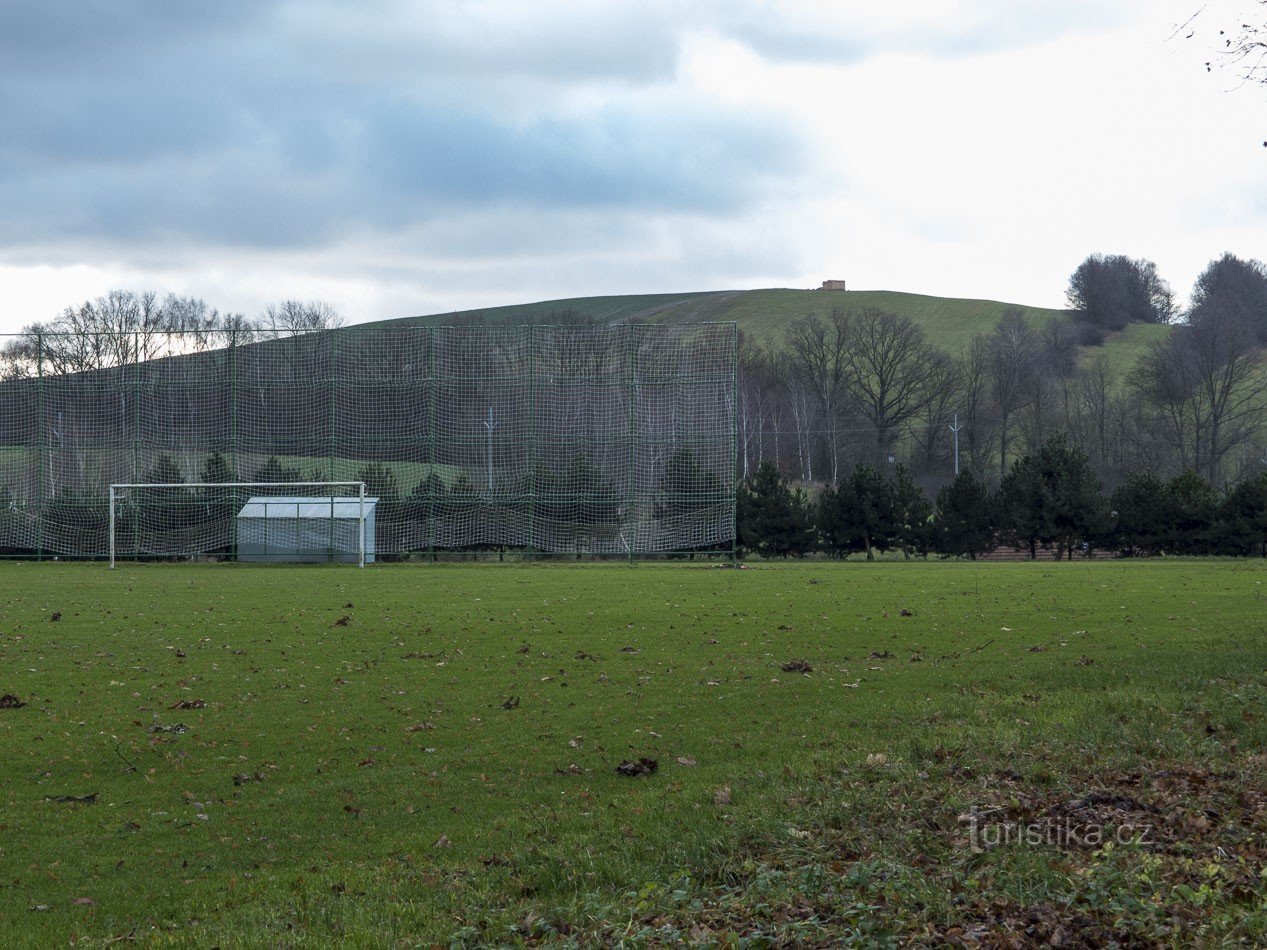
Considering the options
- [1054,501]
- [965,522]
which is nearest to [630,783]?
[965,522]

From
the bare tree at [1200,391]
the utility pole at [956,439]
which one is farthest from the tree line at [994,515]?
the bare tree at [1200,391]

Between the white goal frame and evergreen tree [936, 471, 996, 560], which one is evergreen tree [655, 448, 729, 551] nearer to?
evergreen tree [936, 471, 996, 560]

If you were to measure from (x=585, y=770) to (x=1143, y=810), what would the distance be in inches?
144

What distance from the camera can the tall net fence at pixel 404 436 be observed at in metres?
41.0

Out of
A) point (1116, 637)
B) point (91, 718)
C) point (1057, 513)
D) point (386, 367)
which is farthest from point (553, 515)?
point (91, 718)

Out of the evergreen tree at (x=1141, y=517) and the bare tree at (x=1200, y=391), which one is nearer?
the evergreen tree at (x=1141, y=517)

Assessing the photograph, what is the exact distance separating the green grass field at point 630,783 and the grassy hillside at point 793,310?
102 meters

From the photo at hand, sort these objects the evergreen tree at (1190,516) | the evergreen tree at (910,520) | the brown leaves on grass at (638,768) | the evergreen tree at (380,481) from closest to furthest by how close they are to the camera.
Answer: the brown leaves on grass at (638,768), the evergreen tree at (380,481), the evergreen tree at (1190,516), the evergreen tree at (910,520)

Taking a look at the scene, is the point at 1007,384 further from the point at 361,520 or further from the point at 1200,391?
the point at 361,520

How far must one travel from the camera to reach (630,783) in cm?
783

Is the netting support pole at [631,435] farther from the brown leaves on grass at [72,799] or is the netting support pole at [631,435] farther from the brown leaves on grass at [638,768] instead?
the brown leaves on grass at [72,799]

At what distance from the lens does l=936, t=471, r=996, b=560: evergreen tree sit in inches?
1754

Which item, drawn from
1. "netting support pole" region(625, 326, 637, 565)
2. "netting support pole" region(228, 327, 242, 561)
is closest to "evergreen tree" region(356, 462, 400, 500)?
"netting support pole" region(228, 327, 242, 561)

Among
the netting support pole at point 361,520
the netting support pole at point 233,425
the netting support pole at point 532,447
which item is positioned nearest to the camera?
the netting support pole at point 361,520
